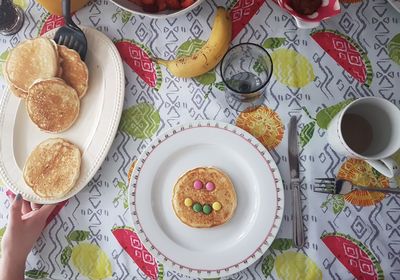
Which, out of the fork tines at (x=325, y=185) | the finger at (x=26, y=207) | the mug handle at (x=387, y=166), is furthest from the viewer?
the finger at (x=26, y=207)

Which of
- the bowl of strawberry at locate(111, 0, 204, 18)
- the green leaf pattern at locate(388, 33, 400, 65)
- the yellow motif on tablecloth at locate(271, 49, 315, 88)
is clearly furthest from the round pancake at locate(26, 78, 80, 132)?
the green leaf pattern at locate(388, 33, 400, 65)

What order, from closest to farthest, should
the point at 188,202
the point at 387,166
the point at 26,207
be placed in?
the point at 387,166, the point at 188,202, the point at 26,207

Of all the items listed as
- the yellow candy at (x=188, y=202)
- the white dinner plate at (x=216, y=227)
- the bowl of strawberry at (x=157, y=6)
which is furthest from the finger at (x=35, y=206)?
the bowl of strawberry at (x=157, y=6)

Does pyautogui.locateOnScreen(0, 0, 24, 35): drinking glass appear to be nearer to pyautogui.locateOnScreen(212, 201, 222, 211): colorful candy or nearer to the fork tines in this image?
pyautogui.locateOnScreen(212, 201, 222, 211): colorful candy

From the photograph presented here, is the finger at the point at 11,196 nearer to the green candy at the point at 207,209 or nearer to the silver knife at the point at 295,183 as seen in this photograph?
the green candy at the point at 207,209

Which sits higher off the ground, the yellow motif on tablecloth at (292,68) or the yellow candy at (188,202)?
the yellow motif on tablecloth at (292,68)

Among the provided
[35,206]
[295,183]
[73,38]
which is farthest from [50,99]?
[295,183]

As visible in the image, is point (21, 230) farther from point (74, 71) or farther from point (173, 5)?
point (173, 5)
